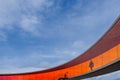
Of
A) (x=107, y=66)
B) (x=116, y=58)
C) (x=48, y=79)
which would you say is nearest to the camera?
(x=116, y=58)

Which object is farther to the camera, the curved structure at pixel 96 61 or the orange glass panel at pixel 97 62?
the orange glass panel at pixel 97 62

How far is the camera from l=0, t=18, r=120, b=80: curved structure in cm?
1428

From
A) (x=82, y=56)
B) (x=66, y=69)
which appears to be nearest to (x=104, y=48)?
(x=82, y=56)

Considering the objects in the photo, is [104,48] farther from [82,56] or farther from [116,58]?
[82,56]

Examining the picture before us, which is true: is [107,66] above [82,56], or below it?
below

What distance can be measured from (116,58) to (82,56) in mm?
6794

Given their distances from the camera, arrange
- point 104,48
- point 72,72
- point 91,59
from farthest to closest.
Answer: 1. point 72,72
2. point 91,59
3. point 104,48

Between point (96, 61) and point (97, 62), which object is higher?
point (96, 61)

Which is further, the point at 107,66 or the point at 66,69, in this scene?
the point at 66,69

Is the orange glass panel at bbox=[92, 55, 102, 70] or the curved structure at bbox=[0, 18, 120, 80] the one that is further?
the orange glass panel at bbox=[92, 55, 102, 70]

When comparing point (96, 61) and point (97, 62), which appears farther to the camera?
point (96, 61)

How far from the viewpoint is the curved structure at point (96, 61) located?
1428 centimetres

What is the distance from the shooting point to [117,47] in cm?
1416

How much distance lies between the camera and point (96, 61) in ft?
57.4
